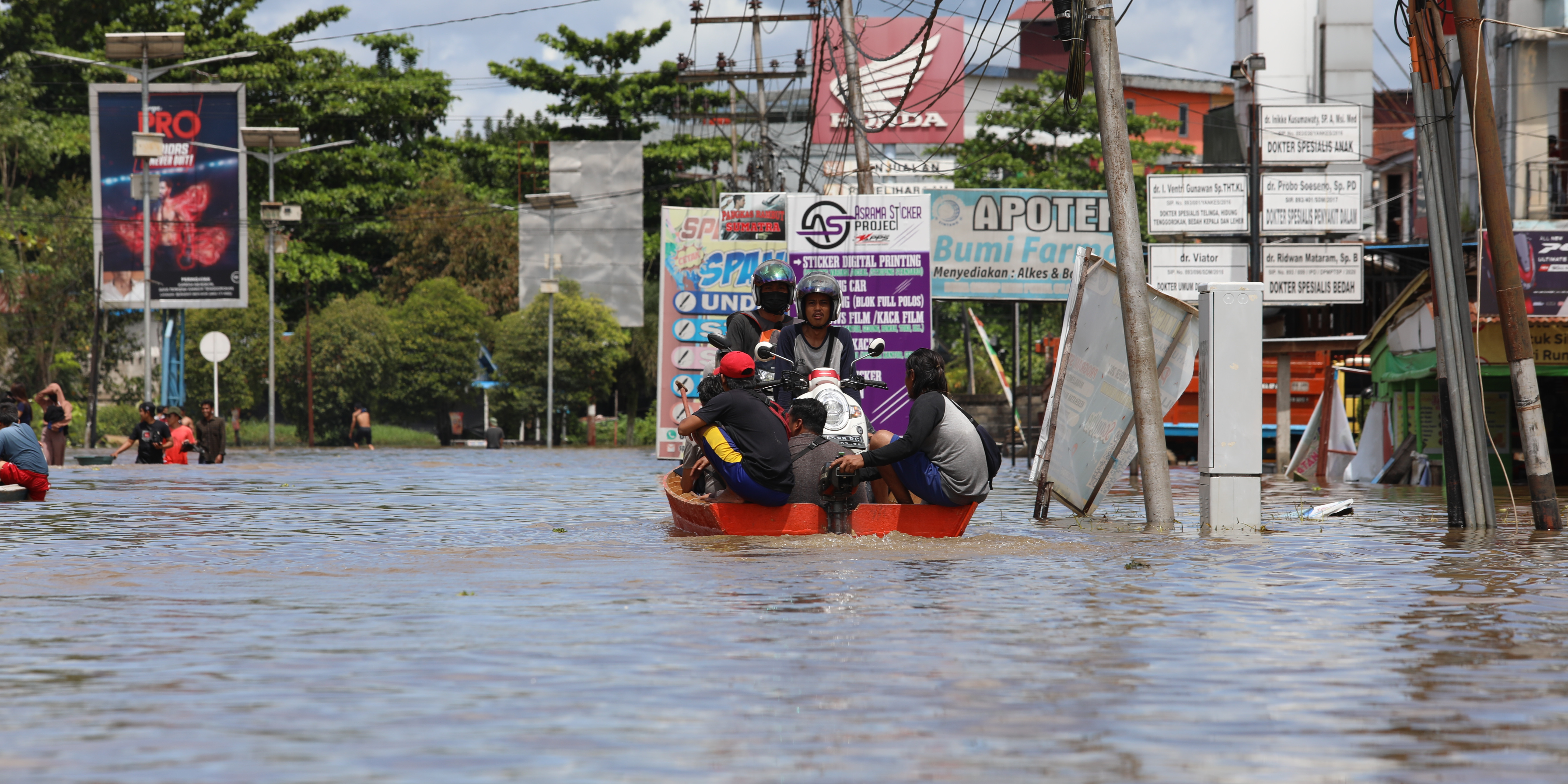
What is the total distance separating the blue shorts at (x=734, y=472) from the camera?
1184 centimetres

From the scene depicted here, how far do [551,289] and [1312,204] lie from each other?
25.2 meters

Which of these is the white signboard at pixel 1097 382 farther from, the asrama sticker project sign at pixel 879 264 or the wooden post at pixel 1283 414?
the wooden post at pixel 1283 414

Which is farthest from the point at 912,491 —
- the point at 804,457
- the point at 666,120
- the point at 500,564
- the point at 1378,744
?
the point at 666,120

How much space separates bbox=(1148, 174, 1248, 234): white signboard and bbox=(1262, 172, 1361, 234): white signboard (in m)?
0.97

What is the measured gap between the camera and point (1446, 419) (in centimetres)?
1441

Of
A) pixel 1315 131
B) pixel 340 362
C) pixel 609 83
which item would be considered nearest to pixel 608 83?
pixel 609 83

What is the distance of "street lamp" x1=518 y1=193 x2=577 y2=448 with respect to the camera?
53.1 metres

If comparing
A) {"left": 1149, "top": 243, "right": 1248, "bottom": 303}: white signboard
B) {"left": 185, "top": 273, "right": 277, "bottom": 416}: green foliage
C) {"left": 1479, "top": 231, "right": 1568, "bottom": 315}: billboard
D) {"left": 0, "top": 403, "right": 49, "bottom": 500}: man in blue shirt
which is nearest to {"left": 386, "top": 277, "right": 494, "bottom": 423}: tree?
{"left": 185, "top": 273, "right": 277, "bottom": 416}: green foliage

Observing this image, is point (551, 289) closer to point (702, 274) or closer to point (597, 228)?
point (597, 228)

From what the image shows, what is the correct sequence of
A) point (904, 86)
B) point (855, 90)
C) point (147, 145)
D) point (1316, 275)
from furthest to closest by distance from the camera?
point (904, 86), point (147, 145), point (1316, 275), point (855, 90)

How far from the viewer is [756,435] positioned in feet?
38.7

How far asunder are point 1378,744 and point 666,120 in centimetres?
7063

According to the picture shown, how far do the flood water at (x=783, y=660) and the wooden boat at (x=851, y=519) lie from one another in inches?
12.8

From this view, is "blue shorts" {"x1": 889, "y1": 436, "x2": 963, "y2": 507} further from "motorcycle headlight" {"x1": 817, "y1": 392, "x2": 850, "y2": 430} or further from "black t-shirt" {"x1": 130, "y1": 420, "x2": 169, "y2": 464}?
"black t-shirt" {"x1": 130, "y1": 420, "x2": 169, "y2": 464}
